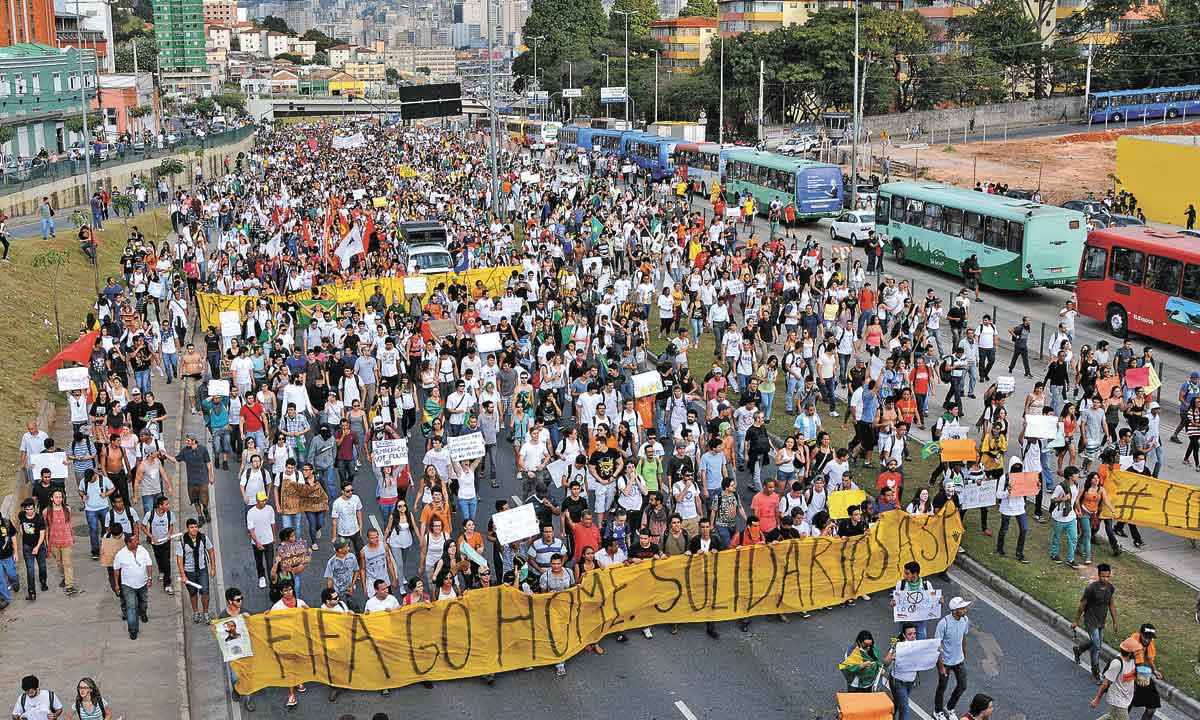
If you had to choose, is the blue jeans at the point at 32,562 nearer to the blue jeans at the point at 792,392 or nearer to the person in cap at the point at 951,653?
the person in cap at the point at 951,653

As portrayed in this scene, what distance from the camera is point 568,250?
35.0 metres

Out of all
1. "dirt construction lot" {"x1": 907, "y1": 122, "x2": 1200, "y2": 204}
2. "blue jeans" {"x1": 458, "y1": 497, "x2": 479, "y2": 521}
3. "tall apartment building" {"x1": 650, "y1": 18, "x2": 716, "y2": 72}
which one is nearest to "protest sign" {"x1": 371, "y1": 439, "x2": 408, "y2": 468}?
"blue jeans" {"x1": 458, "y1": 497, "x2": 479, "y2": 521}

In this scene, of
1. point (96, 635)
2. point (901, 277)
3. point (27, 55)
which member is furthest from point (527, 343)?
point (27, 55)

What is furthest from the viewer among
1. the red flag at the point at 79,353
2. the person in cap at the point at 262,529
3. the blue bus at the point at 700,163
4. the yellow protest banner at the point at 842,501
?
the blue bus at the point at 700,163

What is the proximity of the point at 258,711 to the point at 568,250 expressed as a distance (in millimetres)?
23453

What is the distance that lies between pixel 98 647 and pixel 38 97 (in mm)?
68526

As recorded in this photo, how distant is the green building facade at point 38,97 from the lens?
70.0 meters

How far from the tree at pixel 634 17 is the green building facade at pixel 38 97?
262 feet

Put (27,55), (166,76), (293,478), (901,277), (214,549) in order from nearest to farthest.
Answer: (293,478), (214,549), (901,277), (27,55), (166,76)

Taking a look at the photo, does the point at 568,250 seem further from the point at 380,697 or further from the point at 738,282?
the point at 380,697

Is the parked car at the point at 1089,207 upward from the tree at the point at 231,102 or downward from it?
downward

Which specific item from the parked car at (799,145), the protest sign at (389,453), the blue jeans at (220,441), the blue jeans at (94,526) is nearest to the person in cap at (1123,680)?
the protest sign at (389,453)

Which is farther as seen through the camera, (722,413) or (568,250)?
(568,250)

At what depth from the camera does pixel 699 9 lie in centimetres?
17050
